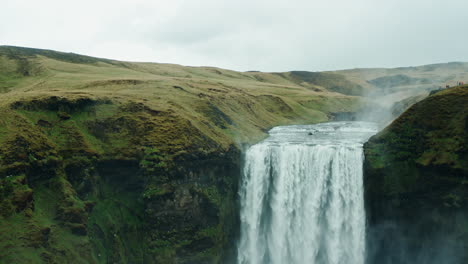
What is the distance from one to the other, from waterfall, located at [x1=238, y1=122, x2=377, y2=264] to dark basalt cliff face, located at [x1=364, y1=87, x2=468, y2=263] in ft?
4.84

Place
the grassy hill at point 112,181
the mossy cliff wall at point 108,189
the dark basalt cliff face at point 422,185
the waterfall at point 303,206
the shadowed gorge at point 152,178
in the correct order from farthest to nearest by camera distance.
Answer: the waterfall at point 303,206 → the dark basalt cliff face at point 422,185 → the shadowed gorge at point 152,178 → the grassy hill at point 112,181 → the mossy cliff wall at point 108,189

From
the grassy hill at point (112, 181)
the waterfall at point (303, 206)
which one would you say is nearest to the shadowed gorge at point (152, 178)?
the grassy hill at point (112, 181)

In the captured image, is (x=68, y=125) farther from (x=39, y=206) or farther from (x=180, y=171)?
(x=180, y=171)

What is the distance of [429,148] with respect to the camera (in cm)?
2955

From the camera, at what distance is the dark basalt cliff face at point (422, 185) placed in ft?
89.2

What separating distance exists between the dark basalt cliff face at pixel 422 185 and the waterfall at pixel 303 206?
4.84 feet

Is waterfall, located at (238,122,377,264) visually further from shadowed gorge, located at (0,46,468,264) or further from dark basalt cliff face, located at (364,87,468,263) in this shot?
dark basalt cliff face, located at (364,87,468,263)

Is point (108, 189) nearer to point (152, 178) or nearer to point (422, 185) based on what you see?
point (152, 178)

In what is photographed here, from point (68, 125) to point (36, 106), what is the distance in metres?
3.40

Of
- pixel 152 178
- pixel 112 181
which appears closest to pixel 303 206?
pixel 152 178

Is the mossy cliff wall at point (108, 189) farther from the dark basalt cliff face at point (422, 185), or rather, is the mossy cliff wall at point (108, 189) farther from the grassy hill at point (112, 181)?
the dark basalt cliff face at point (422, 185)

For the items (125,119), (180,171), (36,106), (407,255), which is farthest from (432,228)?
(36,106)

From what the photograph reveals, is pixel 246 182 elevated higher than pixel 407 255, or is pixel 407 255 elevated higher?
pixel 246 182

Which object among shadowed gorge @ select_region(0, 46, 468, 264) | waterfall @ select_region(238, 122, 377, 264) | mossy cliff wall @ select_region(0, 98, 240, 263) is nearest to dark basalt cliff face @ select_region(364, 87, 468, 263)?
A: shadowed gorge @ select_region(0, 46, 468, 264)
